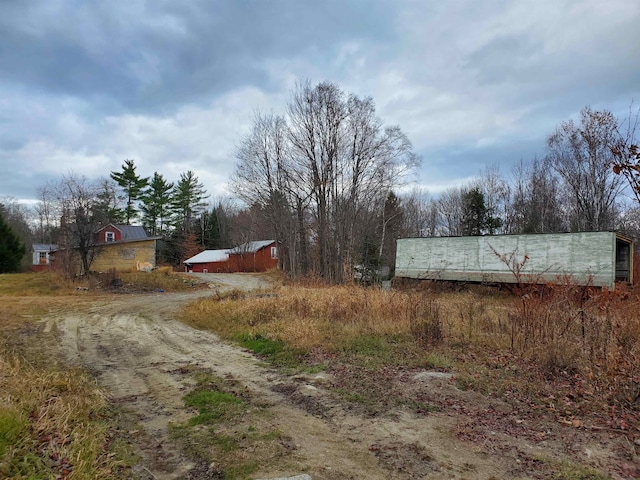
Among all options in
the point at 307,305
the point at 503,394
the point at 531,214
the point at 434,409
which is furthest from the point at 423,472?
the point at 531,214

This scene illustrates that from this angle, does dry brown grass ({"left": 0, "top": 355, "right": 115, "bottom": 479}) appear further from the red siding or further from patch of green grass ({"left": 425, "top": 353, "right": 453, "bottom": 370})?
the red siding

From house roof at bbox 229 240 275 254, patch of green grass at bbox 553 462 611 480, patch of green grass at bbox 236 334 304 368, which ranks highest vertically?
house roof at bbox 229 240 275 254

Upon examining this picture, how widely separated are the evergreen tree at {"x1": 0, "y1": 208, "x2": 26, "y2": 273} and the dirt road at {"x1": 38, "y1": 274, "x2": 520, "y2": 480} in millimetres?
28894

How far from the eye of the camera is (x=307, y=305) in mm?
10078

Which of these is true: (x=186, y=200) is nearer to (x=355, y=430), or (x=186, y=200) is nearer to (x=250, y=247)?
(x=250, y=247)

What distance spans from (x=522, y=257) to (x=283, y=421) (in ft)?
55.0

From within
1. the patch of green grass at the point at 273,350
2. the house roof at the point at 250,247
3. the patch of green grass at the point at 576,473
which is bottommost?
the patch of green grass at the point at 273,350

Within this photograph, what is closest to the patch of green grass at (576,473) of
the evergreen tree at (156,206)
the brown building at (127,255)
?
the brown building at (127,255)

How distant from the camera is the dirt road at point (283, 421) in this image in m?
3.16

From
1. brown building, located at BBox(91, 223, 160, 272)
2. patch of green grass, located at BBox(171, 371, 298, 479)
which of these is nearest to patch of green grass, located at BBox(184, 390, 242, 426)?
patch of green grass, located at BBox(171, 371, 298, 479)

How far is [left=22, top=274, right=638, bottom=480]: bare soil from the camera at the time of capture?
124 inches

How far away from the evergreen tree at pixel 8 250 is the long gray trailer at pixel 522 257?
3015 centimetres

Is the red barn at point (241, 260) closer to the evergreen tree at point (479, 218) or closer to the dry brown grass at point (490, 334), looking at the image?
the evergreen tree at point (479, 218)

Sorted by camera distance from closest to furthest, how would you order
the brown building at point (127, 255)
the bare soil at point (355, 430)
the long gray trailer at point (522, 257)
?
1. the bare soil at point (355, 430)
2. the long gray trailer at point (522, 257)
3. the brown building at point (127, 255)
